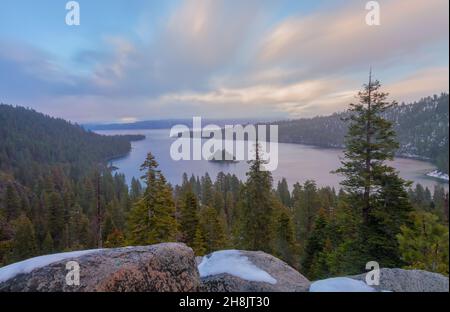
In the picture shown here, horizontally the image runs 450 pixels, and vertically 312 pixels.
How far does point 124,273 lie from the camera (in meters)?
5.10

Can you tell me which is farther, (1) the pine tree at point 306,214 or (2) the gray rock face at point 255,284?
(1) the pine tree at point 306,214

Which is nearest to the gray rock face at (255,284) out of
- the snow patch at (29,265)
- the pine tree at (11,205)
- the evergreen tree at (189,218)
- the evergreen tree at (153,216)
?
the snow patch at (29,265)

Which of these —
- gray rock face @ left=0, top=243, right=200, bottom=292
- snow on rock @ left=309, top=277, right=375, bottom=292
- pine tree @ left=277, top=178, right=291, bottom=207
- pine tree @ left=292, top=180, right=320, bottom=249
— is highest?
gray rock face @ left=0, top=243, right=200, bottom=292

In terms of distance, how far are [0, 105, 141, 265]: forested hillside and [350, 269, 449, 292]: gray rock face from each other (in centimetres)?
1339

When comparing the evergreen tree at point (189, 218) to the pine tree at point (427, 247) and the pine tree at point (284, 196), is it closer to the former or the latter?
the pine tree at point (427, 247)

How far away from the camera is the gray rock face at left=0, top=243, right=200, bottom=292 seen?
4.82 metres

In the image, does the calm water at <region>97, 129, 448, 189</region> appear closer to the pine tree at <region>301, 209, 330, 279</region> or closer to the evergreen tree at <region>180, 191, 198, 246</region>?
the pine tree at <region>301, 209, 330, 279</region>

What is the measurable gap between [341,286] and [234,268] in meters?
2.50

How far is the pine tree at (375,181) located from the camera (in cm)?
1052

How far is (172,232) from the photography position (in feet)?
51.0

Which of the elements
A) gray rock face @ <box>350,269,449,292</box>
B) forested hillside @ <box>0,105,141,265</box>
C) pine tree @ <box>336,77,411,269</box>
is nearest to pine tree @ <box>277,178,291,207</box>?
forested hillside @ <box>0,105,141,265</box>

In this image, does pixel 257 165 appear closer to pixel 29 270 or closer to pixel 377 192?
pixel 377 192

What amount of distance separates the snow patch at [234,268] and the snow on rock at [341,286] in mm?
1175

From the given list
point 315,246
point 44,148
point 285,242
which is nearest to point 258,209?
point 285,242
